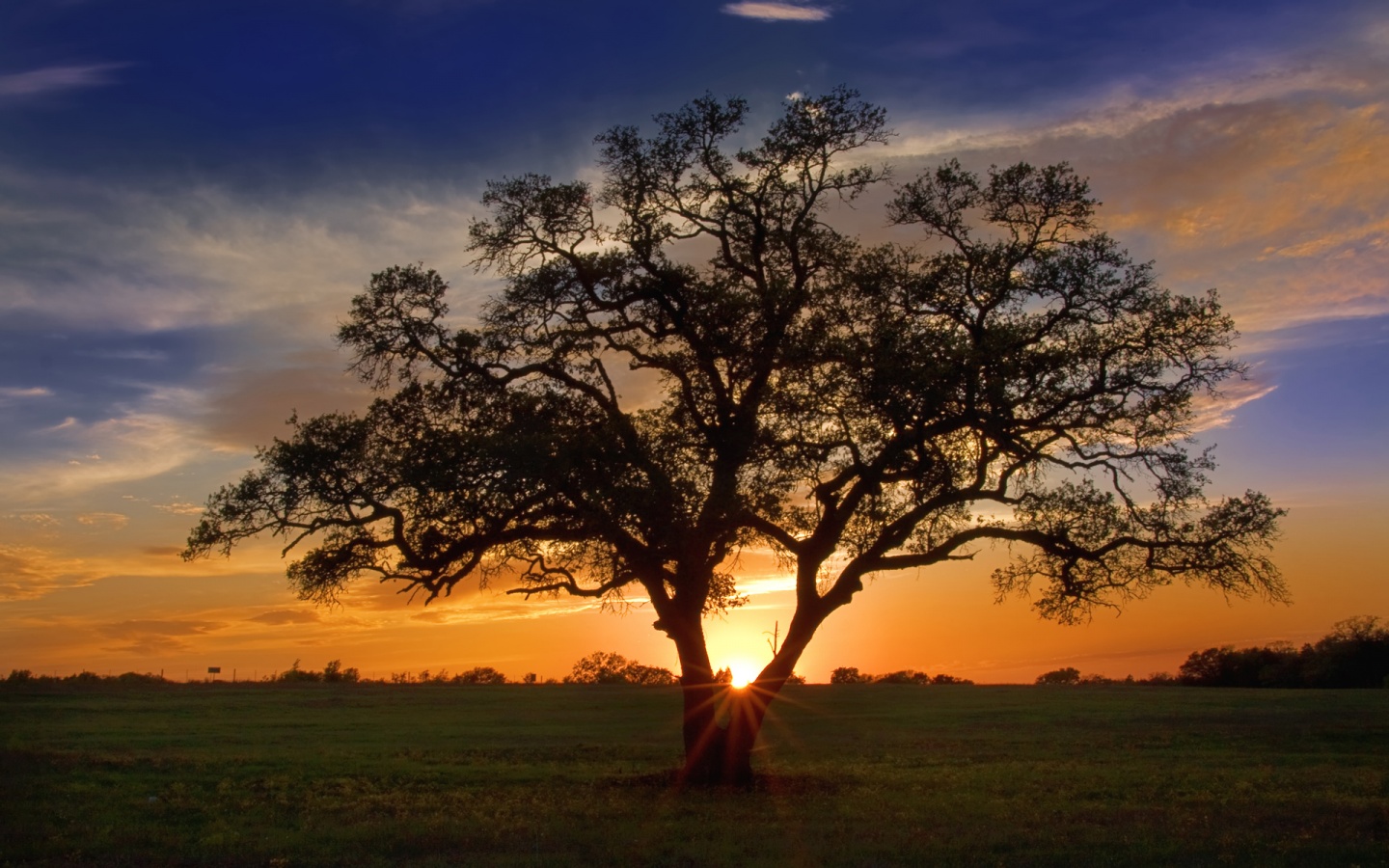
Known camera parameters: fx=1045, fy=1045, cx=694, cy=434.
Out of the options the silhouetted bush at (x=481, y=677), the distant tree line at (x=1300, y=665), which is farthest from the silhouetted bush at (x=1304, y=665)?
the silhouetted bush at (x=481, y=677)

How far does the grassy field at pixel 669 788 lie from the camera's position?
1727 centimetres

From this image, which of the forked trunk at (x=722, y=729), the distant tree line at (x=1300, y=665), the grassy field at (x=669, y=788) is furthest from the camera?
the distant tree line at (x=1300, y=665)

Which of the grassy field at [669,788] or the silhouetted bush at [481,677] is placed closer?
the grassy field at [669,788]

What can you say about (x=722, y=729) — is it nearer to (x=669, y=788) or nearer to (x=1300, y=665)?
(x=669, y=788)

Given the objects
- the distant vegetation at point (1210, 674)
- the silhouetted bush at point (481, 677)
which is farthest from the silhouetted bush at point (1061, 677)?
the silhouetted bush at point (481, 677)

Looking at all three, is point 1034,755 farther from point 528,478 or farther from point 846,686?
point 846,686

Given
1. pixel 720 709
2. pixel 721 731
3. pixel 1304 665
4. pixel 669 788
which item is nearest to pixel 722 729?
pixel 721 731

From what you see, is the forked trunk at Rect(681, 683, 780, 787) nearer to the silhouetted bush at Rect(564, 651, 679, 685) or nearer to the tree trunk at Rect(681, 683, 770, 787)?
the tree trunk at Rect(681, 683, 770, 787)

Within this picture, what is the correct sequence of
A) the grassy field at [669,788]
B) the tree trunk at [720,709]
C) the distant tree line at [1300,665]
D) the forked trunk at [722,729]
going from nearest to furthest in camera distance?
the grassy field at [669,788], the tree trunk at [720,709], the forked trunk at [722,729], the distant tree line at [1300,665]

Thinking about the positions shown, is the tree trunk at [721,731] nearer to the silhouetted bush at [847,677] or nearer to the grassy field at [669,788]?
the grassy field at [669,788]

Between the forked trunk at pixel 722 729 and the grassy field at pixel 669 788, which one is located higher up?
the forked trunk at pixel 722 729

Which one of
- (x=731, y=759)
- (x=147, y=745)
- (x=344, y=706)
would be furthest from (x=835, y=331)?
(x=344, y=706)

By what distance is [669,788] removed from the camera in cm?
2516

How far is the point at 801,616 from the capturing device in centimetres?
2531
